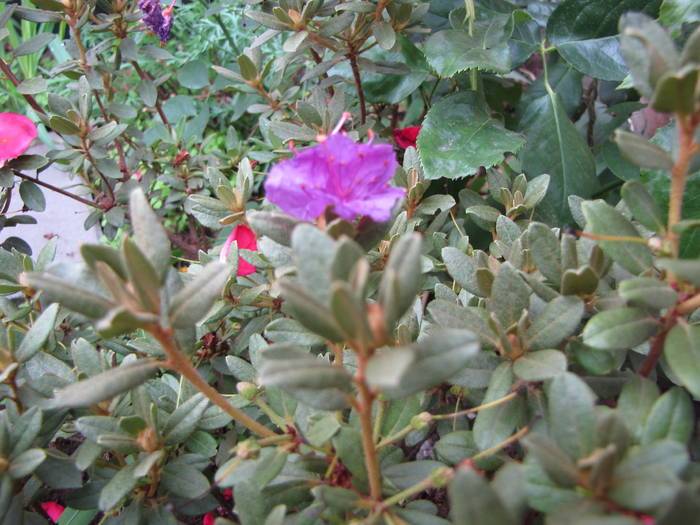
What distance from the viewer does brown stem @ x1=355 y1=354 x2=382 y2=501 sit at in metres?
0.46

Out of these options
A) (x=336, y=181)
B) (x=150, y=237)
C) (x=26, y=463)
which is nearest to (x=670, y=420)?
(x=336, y=181)

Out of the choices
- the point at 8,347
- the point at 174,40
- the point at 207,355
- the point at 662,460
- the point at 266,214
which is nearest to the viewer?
the point at 662,460

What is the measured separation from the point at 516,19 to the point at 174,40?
1.88 m

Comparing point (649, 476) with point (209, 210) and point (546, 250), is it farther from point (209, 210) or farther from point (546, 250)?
point (209, 210)

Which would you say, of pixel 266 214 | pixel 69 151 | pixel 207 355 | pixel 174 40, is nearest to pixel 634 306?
pixel 266 214

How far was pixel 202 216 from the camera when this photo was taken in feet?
3.36

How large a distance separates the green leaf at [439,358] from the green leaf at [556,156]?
83cm

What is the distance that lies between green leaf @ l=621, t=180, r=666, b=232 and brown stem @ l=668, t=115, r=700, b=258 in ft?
0.06

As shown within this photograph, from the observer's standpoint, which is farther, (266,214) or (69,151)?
(69,151)

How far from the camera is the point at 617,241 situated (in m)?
0.58

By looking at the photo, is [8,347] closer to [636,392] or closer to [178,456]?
[178,456]

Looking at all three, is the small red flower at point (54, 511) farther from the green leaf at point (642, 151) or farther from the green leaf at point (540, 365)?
the green leaf at point (642, 151)

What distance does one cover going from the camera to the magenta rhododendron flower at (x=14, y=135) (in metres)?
1.17

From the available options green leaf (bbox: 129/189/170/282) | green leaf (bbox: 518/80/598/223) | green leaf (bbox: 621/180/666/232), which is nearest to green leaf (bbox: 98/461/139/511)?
green leaf (bbox: 129/189/170/282)
